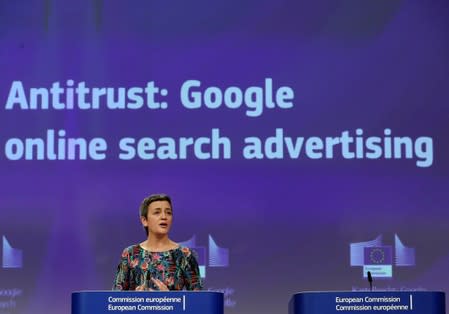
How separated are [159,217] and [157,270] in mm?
293

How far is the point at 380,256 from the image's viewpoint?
6.53 metres

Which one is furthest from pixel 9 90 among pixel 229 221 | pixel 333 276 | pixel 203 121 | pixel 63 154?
pixel 333 276

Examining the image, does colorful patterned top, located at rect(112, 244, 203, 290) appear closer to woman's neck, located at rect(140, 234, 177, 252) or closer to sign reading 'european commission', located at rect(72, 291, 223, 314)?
woman's neck, located at rect(140, 234, 177, 252)

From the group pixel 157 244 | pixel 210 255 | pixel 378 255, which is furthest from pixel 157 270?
pixel 378 255

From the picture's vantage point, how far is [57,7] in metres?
6.92

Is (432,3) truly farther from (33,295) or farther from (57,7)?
(33,295)

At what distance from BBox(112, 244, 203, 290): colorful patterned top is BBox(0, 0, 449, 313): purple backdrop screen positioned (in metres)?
1.46

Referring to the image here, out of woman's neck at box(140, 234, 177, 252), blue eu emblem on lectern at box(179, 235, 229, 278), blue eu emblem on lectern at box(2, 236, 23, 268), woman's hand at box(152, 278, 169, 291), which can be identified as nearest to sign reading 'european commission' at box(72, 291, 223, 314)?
woman's hand at box(152, 278, 169, 291)

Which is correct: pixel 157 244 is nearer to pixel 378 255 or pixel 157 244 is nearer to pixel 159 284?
pixel 159 284

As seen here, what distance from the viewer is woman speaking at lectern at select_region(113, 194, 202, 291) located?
503cm

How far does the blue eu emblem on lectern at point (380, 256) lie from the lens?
→ 6.53 m

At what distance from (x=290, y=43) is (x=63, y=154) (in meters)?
1.88

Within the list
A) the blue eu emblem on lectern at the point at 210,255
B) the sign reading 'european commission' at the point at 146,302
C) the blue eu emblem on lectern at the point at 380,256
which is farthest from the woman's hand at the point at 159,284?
the blue eu emblem on lectern at the point at 380,256

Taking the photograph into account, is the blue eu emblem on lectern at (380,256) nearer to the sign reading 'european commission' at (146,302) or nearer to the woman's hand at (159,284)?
the woman's hand at (159,284)
